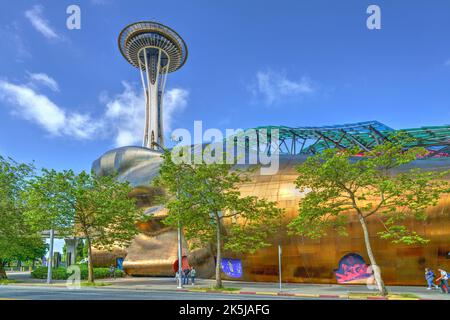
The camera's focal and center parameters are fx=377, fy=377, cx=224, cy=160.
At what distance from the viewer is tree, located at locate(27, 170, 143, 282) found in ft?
91.3

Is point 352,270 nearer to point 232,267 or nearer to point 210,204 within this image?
point 232,267

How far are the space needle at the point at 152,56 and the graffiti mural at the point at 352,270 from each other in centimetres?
5733

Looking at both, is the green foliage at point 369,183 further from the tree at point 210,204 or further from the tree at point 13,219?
the tree at point 13,219

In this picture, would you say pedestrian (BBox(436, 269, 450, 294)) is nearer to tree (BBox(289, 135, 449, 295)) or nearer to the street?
tree (BBox(289, 135, 449, 295))

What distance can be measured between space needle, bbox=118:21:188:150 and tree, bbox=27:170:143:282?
48409 millimetres

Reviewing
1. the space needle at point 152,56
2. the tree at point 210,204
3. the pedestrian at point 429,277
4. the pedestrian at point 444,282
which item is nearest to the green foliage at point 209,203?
the tree at point 210,204

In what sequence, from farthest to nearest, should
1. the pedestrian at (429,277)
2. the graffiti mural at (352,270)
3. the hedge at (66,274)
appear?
the hedge at (66,274) < the graffiti mural at (352,270) < the pedestrian at (429,277)

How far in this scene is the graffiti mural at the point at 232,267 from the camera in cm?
2997

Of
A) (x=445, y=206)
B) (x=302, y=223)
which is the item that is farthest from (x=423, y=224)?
(x=302, y=223)

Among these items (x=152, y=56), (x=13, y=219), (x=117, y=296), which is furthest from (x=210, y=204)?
(x=152, y=56)

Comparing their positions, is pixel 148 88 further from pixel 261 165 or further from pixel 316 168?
pixel 316 168

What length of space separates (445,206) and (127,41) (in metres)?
71.8

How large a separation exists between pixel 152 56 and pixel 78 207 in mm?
59560

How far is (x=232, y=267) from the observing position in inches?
1202
